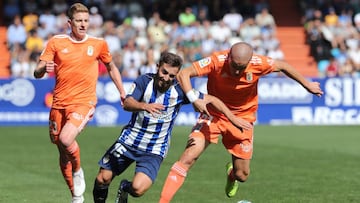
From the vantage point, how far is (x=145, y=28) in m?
31.8

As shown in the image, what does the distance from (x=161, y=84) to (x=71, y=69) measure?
195 centimetres

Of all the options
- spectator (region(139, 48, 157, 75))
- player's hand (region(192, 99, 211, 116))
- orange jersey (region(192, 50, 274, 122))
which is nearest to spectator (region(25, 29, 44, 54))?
spectator (region(139, 48, 157, 75))

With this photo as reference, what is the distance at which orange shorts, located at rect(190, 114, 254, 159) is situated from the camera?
1097 cm

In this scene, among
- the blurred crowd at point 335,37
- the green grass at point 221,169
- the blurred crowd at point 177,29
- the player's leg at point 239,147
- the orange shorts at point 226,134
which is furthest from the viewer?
the blurred crowd at point 335,37

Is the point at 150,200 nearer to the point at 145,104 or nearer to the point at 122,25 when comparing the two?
the point at 145,104

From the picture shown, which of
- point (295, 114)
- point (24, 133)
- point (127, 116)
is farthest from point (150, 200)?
point (295, 114)

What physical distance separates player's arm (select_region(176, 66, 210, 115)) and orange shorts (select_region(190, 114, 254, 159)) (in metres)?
0.84

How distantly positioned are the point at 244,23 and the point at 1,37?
904cm

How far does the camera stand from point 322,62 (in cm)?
3234

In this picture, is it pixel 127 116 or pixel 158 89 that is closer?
pixel 158 89

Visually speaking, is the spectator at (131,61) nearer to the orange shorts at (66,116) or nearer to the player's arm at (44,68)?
the orange shorts at (66,116)

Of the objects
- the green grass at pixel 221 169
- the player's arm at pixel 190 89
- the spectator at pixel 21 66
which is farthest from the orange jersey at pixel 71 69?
the spectator at pixel 21 66

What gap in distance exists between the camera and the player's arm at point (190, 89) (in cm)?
988

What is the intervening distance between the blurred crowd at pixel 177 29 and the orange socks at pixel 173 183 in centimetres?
1807
